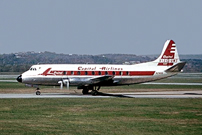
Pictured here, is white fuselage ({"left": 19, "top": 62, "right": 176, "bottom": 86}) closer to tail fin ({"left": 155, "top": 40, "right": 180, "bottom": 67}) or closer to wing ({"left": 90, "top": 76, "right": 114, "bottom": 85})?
wing ({"left": 90, "top": 76, "right": 114, "bottom": 85})

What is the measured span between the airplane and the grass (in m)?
6.77

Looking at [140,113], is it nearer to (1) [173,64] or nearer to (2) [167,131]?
(2) [167,131]

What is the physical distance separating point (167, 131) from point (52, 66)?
1077 inches

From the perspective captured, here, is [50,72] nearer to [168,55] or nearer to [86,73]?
[86,73]

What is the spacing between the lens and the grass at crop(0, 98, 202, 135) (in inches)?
1056

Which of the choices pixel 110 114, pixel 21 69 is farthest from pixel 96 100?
pixel 21 69

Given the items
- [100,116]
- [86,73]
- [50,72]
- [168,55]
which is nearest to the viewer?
[100,116]

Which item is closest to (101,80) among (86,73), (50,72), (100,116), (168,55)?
(86,73)

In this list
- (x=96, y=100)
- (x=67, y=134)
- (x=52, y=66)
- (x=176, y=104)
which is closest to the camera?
(x=67, y=134)

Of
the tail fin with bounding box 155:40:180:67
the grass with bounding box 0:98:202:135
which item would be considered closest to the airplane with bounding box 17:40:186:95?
the tail fin with bounding box 155:40:180:67

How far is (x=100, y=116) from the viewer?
33250 millimetres

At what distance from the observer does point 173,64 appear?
55156 millimetres

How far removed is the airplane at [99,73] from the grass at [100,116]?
6766mm

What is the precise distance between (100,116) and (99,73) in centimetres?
1973
